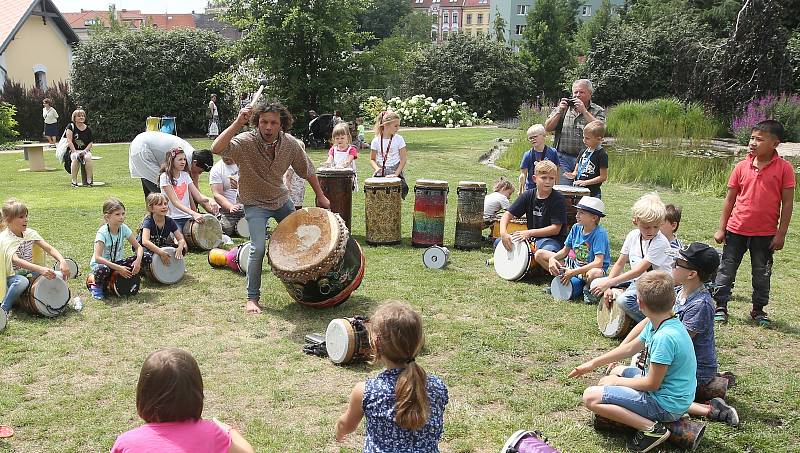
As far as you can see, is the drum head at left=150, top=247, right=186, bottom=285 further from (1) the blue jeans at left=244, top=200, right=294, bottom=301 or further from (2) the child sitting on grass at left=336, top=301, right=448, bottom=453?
(2) the child sitting on grass at left=336, top=301, right=448, bottom=453

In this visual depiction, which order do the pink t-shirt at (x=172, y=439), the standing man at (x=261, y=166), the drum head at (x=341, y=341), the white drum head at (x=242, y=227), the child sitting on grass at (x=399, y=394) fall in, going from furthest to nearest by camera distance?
the white drum head at (x=242, y=227), the standing man at (x=261, y=166), the drum head at (x=341, y=341), the child sitting on grass at (x=399, y=394), the pink t-shirt at (x=172, y=439)

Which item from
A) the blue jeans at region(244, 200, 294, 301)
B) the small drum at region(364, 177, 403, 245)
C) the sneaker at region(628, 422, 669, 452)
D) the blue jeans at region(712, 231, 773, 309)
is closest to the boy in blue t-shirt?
the sneaker at region(628, 422, 669, 452)

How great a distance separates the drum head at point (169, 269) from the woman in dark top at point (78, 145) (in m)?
7.83

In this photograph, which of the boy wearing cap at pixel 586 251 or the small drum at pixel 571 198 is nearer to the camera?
the boy wearing cap at pixel 586 251

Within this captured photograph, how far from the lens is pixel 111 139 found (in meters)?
25.9

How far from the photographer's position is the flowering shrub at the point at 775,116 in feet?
72.2

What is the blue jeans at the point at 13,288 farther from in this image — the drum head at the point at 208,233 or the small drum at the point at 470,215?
the small drum at the point at 470,215

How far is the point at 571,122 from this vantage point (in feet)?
26.8

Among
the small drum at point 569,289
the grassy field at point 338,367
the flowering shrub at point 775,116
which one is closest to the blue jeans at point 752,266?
the grassy field at point 338,367

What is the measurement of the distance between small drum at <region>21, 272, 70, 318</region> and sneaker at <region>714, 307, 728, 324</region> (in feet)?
18.3

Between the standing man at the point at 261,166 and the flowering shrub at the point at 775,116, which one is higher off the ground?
the flowering shrub at the point at 775,116

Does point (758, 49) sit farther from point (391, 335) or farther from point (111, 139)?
point (391, 335)

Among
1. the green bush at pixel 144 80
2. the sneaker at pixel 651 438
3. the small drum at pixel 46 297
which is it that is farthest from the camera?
the green bush at pixel 144 80

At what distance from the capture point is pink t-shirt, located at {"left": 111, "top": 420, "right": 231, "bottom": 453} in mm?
2361
